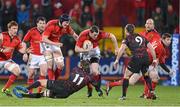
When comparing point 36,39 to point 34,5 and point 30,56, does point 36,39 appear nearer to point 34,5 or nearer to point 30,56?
point 30,56

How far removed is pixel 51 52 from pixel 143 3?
10.3 meters

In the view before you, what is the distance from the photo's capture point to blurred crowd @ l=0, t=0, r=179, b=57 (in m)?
29.5

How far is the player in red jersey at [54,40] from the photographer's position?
20750mm

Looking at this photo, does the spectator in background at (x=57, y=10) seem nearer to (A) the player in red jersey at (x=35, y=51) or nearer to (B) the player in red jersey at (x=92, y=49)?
(A) the player in red jersey at (x=35, y=51)

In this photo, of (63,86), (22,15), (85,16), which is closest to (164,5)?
(85,16)

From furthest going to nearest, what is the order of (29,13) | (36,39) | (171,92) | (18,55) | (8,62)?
1. (29,13)
2. (18,55)
3. (171,92)
4. (36,39)
5. (8,62)

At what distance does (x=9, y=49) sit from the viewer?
810 inches

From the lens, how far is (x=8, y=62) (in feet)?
67.5

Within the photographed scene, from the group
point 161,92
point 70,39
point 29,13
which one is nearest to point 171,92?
point 161,92

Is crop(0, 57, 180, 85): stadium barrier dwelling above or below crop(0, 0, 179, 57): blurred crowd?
below

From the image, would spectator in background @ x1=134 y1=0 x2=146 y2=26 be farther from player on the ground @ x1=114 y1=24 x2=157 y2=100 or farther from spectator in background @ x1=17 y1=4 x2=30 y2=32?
player on the ground @ x1=114 y1=24 x2=157 y2=100

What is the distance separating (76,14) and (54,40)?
9402mm

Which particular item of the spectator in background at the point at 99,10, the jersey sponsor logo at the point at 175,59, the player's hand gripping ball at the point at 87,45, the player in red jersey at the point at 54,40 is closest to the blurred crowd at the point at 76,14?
the spectator in background at the point at 99,10

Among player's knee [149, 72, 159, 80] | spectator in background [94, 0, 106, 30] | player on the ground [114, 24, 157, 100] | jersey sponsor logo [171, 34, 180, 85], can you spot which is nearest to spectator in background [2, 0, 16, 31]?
spectator in background [94, 0, 106, 30]
